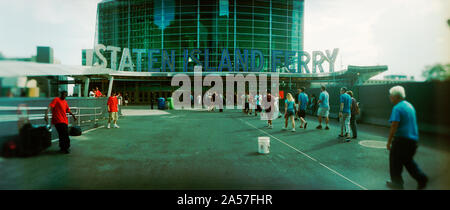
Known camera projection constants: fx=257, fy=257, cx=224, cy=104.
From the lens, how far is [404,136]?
3273 mm

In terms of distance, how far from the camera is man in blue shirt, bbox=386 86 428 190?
324 cm

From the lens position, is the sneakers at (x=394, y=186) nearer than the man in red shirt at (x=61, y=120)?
Yes

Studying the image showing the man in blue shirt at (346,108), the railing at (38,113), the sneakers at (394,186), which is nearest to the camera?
the railing at (38,113)

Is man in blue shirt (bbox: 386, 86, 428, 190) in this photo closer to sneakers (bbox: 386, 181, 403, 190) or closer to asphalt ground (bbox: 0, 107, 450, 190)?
sneakers (bbox: 386, 181, 403, 190)

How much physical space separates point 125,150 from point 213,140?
286 cm

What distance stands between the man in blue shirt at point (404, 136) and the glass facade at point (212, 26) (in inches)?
1391

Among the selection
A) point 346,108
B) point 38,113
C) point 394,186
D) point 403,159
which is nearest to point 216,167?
point 394,186

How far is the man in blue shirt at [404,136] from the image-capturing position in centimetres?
324

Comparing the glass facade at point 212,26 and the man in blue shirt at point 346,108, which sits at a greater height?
the glass facade at point 212,26

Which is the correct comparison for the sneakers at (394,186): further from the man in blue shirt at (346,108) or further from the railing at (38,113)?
the man in blue shirt at (346,108)

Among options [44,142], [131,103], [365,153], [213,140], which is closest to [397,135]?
[365,153]

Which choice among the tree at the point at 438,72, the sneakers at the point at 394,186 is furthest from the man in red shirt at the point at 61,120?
the tree at the point at 438,72

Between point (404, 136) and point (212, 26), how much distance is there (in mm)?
38680
